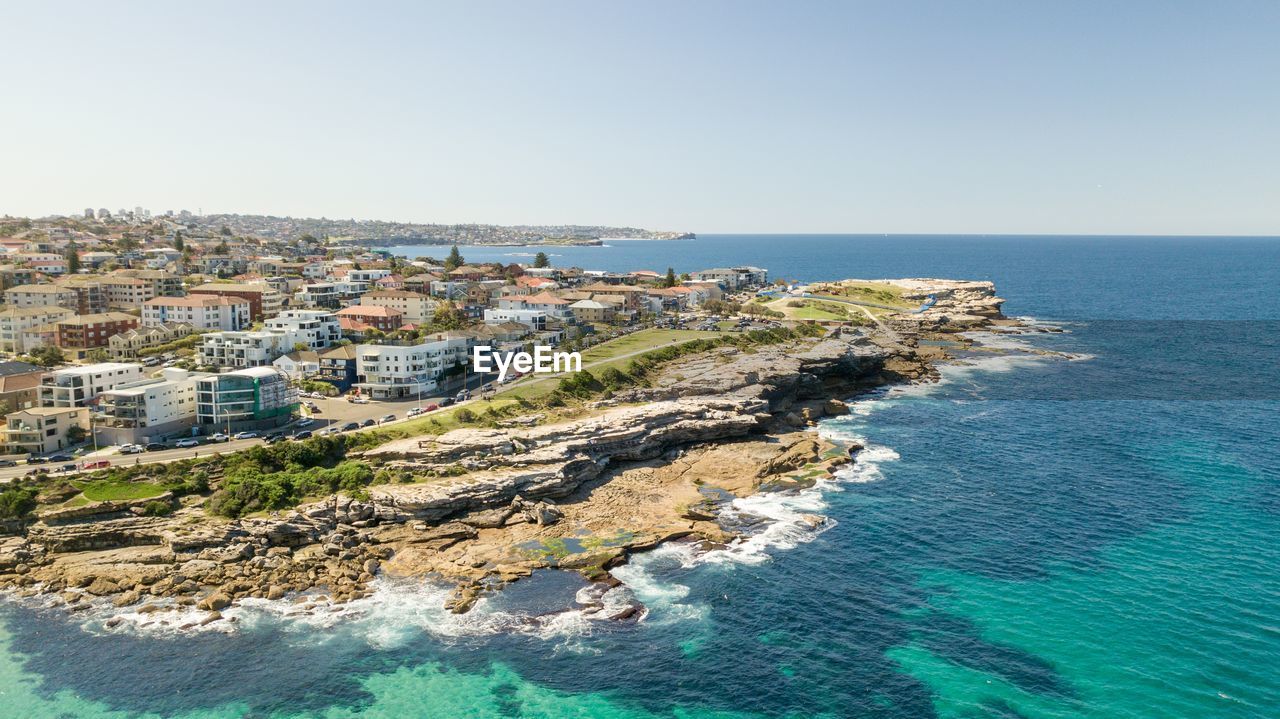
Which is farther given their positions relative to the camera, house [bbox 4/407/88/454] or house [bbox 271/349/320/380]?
house [bbox 271/349/320/380]

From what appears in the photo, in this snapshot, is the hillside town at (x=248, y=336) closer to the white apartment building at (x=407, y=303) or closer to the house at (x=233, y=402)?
the house at (x=233, y=402)

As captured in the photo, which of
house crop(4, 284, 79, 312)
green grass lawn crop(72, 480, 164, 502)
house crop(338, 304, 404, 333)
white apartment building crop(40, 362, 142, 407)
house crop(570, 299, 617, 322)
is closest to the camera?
green grass lawn crop(72, 480, 164, 502)


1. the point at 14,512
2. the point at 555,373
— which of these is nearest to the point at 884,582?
the point at 555,373

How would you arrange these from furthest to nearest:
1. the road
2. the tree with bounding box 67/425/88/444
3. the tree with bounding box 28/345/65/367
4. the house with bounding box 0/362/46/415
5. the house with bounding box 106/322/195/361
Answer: the house with bounding box 106/322/195/361 < the tree with bounding box 28/345/65/367 < the house with bounding box 0/362/46/415 < the tree with bounding box 67/425/88/444 < the road

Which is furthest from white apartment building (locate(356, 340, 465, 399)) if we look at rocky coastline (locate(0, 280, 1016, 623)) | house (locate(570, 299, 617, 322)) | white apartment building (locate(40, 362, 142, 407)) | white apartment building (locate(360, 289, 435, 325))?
house (locate(570, 299, 617, 322))

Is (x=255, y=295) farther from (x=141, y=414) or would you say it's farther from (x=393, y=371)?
(x=141, y=414)

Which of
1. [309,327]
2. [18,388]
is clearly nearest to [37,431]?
[18,388]

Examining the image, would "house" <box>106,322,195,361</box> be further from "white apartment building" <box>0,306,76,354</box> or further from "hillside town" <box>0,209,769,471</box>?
"white apartment building" <box>0,306,76,354</box>
